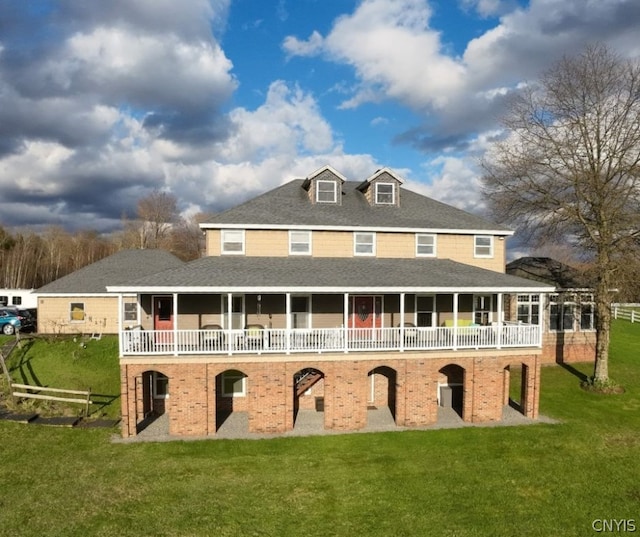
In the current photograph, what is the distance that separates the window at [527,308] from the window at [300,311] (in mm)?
14200

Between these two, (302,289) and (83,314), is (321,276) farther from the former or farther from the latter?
(83,314)

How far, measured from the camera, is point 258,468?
13.4 metres

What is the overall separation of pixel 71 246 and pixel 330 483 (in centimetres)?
9516

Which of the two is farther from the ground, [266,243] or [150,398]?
[266,243]

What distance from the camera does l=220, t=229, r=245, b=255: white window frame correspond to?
20641 millimetres

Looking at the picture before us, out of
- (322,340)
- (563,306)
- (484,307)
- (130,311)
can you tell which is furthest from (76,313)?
(563,306)

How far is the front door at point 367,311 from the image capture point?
20.0 metres

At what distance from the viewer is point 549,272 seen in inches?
1080

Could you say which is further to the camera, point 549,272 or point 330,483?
point 549,272

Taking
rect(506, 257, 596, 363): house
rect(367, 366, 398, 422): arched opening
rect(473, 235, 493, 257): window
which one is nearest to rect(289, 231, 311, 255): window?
rect(367, 366, 398, 422): arched opening

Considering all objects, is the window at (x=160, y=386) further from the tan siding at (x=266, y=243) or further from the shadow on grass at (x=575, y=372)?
the shadow on grass at (x=575, y=372)

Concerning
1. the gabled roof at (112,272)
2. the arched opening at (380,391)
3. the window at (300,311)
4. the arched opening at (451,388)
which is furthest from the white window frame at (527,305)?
the gabled roof at (112,272)

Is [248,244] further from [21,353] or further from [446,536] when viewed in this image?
[21,353]

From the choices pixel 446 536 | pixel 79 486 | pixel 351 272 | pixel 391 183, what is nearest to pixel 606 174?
pixel 391 183
